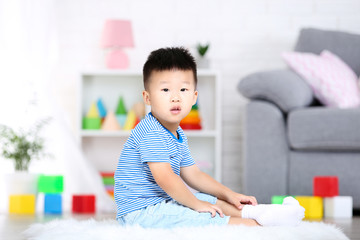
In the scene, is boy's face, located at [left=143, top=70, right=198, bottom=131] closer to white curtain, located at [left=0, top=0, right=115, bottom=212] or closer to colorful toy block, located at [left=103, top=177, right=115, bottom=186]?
white curtain, located at [left=0, top=0, right=115, bottom=212]

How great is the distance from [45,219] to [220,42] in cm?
187

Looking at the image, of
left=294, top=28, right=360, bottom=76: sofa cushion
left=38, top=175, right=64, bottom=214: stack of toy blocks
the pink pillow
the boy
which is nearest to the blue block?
left=38, top=175, right=64, bottom=214: stack of toy blocks

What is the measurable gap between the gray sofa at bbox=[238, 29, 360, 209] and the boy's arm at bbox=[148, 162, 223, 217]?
1.19 meters

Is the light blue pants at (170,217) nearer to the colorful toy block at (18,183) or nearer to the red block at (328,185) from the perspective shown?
the red block at (328,185)

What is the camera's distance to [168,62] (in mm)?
1486

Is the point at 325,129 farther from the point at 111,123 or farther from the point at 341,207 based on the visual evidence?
the point at 111,123

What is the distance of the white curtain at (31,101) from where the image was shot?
2.70m

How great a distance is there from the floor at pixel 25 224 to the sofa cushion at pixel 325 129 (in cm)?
34

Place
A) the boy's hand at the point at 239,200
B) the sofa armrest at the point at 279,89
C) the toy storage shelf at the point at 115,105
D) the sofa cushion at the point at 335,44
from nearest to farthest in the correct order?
the boy's hand at the point at 239,200, the sofa armrest at the point at 279,89, the sofa cushion at the point at 335,44, the toy storage shelf at the point at 115,105

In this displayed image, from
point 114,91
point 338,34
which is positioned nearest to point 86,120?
point 114,91

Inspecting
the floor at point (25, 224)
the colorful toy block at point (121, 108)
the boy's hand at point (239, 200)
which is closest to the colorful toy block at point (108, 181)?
the colorful toy block at point (121, 108)

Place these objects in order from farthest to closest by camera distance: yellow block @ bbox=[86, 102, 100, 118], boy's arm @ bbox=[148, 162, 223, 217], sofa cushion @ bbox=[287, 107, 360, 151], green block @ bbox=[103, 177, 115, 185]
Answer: yellow block @ bbox=[86, 102, 100, 118], green block @ bbox=[103, 177, 115, 185], sofa cushion @ bbox=[287, 107, 360, 151], boy's arm @ bbox=[148, 162, 223, 217]

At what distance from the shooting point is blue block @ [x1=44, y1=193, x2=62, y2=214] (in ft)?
8.25

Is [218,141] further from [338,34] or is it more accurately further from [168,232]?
[168,232]
